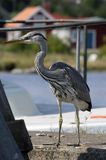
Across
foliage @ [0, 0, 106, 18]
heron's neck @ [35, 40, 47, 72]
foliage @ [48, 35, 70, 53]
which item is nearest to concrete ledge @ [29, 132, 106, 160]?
heron's neck @ [35, 40, 47, 72]

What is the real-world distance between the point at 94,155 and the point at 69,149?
31cm

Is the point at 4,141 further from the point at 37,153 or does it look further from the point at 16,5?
the point at 16,5

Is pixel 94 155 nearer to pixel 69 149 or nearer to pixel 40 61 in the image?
pixel 69 149

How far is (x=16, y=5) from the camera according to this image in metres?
108

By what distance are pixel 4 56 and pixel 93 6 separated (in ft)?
148

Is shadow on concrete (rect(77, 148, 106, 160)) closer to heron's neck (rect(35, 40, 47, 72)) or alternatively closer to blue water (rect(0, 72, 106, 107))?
heron's neck (rect(35, 40, 47, 72))

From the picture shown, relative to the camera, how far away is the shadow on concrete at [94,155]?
8.06 m

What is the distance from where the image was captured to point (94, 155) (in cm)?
808

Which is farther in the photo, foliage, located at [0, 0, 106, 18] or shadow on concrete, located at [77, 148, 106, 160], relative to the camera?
foliage, located at [0, 0, 106, 18]

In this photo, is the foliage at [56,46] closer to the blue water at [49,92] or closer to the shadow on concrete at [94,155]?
the blue water at [49,92]

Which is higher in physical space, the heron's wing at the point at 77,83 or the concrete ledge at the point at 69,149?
the heron's wing at the point at 77,83

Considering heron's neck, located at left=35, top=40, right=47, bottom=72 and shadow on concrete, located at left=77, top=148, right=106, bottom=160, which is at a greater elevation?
heron's neck, located at left=35, top=40, right=47, bottom=72

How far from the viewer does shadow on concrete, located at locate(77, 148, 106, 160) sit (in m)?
8.06

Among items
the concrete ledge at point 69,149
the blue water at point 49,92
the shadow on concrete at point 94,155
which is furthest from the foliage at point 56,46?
the shadow on concrete at point 94,155
